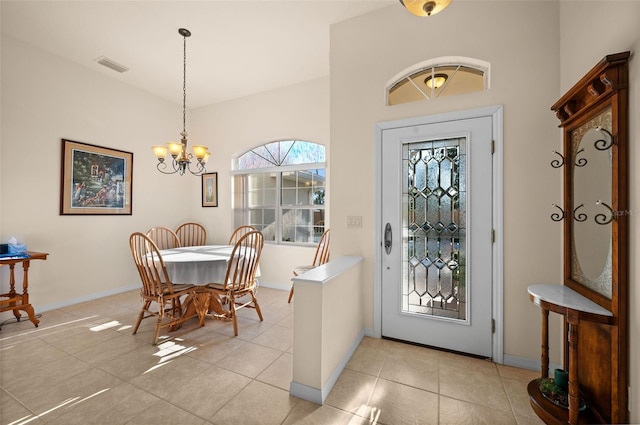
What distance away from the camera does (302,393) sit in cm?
174

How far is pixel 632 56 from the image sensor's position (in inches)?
50.8

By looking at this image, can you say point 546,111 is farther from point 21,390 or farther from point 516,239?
point 21,390

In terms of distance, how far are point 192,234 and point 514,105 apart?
505cm

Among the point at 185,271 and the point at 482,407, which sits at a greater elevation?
the point at 185,271

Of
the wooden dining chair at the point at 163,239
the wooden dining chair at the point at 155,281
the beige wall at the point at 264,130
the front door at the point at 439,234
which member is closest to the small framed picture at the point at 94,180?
the wooden dining chair at the point at 163,239

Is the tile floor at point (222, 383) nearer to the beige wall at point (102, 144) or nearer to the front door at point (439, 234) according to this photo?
the front door at point (439, 234)

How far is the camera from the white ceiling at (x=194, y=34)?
260 centimetres

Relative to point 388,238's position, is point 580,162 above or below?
above

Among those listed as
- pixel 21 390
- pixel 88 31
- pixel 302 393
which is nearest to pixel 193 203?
pixel 88 31

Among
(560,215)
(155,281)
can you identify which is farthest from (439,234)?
(155,281)

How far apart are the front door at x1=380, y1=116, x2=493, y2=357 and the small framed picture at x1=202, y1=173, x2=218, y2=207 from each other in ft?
11.6

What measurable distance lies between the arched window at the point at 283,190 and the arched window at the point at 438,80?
169cm

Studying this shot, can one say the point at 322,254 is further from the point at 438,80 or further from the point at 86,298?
the point at 86,298

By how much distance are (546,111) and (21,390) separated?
14.4 ft
